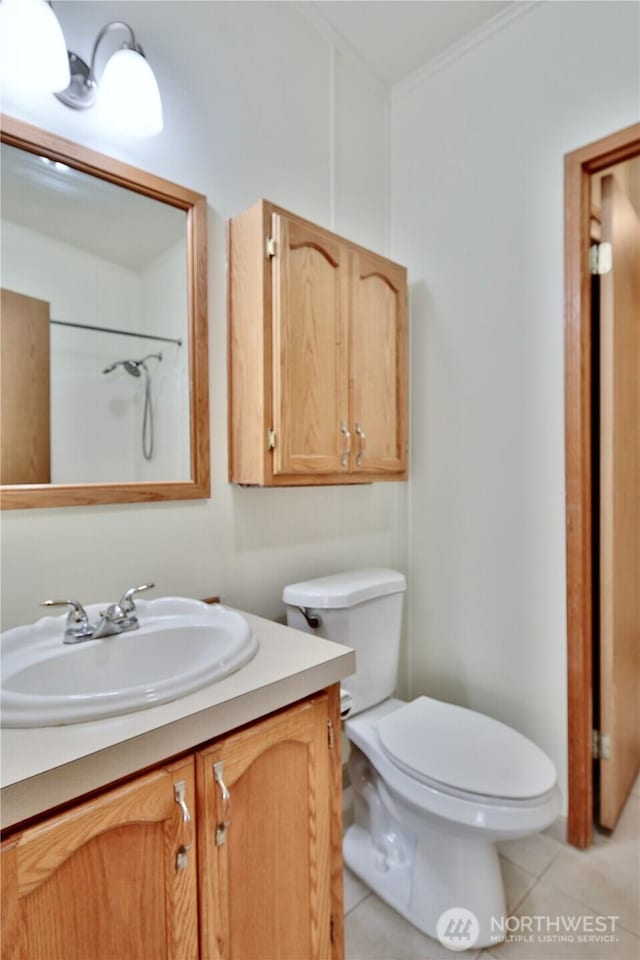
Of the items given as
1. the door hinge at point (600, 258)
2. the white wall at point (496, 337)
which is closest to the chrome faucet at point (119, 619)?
the white wall at point (496, 337)

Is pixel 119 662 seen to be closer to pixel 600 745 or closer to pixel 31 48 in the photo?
pixel 31 48

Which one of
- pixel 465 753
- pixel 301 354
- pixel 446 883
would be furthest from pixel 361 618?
pixel 301 354

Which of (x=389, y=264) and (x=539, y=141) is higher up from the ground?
(x=539, y=141)

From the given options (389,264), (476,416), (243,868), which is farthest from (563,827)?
(389,264)

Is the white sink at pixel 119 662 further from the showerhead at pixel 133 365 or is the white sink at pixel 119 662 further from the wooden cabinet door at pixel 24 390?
the showerhead at pixel 133 365

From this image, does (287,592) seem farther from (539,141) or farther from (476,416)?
(539,141)

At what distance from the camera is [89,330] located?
1193mm

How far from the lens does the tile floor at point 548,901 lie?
1.23m

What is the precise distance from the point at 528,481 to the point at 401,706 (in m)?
0.82

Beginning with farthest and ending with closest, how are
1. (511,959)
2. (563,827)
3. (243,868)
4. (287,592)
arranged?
(563,827) → (287,592) → (511,959) → (243,868)

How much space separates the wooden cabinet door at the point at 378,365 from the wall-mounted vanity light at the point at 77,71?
2.21ft

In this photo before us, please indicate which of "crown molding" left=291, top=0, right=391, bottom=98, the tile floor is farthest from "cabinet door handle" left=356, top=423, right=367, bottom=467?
"crown molding" left=291, top=0, right=391, bottom=98

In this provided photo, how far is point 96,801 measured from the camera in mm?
685

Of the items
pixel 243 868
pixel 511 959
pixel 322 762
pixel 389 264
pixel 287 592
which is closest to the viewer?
pixel 243 868
